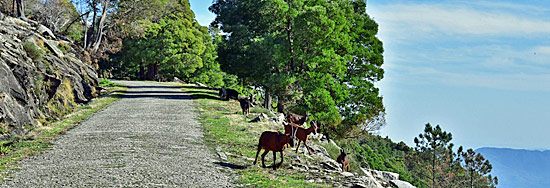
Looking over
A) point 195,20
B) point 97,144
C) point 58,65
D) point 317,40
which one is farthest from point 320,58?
point 195,20

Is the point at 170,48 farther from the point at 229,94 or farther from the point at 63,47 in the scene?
the point at 63,47

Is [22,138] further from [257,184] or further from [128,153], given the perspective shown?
[257,184]

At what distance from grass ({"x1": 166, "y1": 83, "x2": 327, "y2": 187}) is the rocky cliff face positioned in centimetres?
724

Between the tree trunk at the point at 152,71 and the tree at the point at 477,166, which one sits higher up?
the tree trunk at the point at 152,71

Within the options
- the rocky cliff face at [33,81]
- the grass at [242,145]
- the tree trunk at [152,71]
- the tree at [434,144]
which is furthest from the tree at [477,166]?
the rocky cliff face at [33,81]

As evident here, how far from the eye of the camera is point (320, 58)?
33.9 m

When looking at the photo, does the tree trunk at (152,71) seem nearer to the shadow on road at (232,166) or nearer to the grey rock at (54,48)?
the grey rock at (54,48)

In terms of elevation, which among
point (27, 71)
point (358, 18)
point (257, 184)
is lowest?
point (257, 184)

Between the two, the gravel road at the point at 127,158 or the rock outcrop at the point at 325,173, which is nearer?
the gravel road at the point at 127,158

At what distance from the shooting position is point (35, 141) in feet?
55.6

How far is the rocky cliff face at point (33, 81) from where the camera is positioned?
1897 centimetres

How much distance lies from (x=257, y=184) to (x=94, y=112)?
59.9 ft

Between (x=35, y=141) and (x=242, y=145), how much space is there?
7.12 meters

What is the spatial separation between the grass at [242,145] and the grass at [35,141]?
5556 mm
